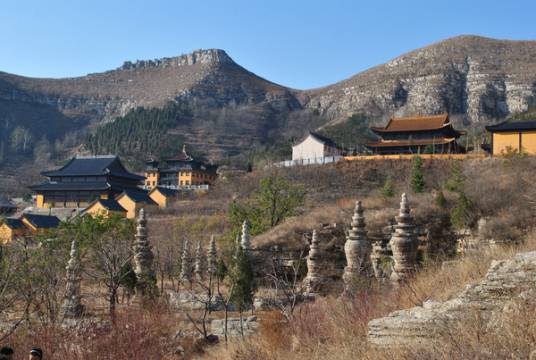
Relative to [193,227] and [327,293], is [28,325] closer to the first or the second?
[327,293]

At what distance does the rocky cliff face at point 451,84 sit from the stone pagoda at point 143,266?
96956 millimetres

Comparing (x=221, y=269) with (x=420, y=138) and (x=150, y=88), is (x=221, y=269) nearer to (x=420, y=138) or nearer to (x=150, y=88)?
(x=420, y=138)

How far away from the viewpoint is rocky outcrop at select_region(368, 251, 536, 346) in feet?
18.3

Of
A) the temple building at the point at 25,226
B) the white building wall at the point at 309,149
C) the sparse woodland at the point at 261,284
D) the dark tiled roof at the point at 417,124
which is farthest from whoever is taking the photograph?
the white building wall at the point at 309,149

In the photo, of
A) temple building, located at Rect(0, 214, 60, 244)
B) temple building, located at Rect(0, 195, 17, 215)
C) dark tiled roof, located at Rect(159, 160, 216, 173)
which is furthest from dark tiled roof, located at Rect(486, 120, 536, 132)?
temple building, located at Rect(0, 195, 17, 215)

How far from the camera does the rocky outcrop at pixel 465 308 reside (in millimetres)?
5566

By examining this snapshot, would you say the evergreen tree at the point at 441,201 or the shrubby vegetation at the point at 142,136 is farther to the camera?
the shrubby vegetation at the point at 142,136

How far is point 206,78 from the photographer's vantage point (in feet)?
508

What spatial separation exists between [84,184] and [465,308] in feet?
198

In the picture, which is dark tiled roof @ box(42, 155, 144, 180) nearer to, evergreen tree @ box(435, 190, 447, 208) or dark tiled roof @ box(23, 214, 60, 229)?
dark tiled roof @ box(23, 214, 60, 229)

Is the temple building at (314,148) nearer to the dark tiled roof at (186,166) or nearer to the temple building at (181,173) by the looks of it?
the temple building at (181,173)

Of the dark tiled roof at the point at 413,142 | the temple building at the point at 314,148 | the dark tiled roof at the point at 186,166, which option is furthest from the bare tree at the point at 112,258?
the dark tiled roof at the point at 186,166

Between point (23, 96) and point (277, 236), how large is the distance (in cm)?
15028

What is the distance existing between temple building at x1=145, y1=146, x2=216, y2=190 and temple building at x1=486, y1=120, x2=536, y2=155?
34201 mm
